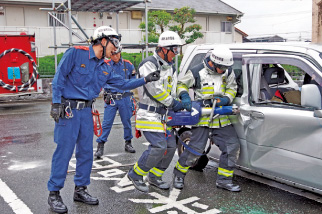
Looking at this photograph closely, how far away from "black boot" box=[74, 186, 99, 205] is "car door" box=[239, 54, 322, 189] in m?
1.88

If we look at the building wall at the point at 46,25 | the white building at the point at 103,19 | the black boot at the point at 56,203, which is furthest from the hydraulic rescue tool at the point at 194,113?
the building wall at the point at 46,25

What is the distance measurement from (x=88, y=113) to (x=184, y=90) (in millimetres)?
1272

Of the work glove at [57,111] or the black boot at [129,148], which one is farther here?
the black boot at [129,148]

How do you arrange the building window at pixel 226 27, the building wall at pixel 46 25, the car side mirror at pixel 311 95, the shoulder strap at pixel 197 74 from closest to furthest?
the car side mirror at pixel 311 95, the shoulder strap at pixel 197 74, the building wall at pixel 46 25, the building window at pixel 226 27

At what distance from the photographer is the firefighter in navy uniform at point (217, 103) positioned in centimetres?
483

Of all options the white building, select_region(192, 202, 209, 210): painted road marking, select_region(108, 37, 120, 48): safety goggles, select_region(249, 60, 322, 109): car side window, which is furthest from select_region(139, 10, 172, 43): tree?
select_region(192, 202, 209, 210): painted road marking

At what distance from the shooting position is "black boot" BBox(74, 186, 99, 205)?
4566 mm

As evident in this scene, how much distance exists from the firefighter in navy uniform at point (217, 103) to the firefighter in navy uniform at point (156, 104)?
0.85ft

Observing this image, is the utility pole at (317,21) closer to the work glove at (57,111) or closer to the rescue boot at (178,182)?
the rescue boot at (178,182)

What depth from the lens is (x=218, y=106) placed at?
4.90 metres

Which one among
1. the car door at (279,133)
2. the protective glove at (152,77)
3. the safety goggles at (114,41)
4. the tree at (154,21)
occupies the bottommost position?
the car door at (279,133)

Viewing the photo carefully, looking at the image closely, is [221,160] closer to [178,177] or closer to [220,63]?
[178,177]

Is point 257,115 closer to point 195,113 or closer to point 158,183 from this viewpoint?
point 195,113

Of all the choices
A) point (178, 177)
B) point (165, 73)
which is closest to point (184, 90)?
point (165, 73)
